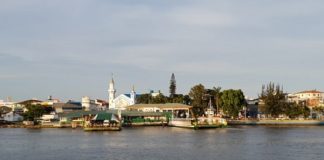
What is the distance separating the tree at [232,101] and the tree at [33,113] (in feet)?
148

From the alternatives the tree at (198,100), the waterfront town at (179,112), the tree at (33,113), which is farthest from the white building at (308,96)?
the tree at (33,113)

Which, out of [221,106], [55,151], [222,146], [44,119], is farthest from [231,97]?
[55,151]

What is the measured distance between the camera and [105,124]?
8944 centimetres

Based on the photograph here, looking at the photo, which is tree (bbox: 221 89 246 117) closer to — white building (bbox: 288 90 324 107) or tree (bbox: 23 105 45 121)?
tree (bbox: 23 105 45 121)

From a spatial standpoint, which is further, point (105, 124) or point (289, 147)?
point (105, 124)

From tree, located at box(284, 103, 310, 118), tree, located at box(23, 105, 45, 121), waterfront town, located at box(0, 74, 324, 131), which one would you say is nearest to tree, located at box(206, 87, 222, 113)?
waterfront town, located at box(0, 74, 324, 131)

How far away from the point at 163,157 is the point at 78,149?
38.2 feet

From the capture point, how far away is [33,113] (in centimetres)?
11838

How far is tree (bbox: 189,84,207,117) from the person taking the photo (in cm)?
12483

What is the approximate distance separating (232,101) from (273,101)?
10.8m

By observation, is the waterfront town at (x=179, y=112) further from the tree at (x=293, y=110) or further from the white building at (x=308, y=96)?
the white building at (x=308, y=96)

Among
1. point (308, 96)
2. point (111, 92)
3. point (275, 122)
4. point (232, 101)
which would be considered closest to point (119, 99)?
point (111, 92)

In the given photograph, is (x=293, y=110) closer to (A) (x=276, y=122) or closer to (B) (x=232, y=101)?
(A) (x=276, y=122)

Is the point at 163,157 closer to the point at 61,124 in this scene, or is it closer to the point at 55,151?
the point at 55,151
